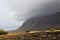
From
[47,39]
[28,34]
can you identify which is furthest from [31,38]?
[47,39]

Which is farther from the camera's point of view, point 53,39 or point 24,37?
point 24,37

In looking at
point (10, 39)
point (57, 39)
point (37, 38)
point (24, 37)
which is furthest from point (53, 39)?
point (10, 39)

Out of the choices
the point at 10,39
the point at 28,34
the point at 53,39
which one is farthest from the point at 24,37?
the point at 53,39

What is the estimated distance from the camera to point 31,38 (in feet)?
28.7

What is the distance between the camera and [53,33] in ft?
27.2

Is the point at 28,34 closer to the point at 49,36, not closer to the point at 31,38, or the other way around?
the point at 31,38

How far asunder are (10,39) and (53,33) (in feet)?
8.02

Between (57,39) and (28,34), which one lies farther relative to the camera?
(28,34)

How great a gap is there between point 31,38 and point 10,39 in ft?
4.24

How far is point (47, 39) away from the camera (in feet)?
27.6

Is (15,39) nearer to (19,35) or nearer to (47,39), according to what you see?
(19,35)

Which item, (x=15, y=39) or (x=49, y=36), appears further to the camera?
(x=15, y=39)

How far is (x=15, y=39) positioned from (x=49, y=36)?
190 centimetres

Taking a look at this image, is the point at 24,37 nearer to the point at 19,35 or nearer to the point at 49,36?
the point at 19,35
